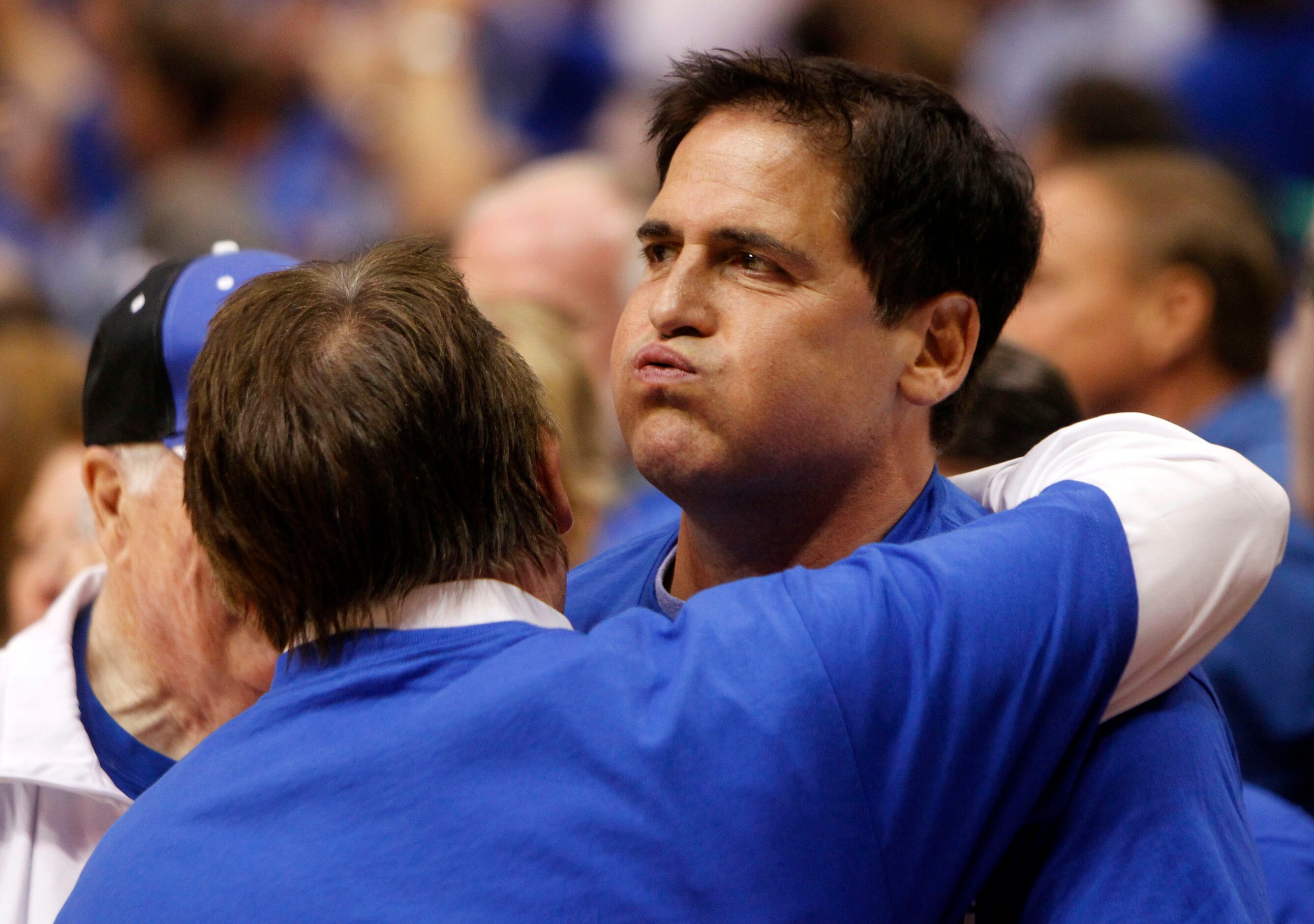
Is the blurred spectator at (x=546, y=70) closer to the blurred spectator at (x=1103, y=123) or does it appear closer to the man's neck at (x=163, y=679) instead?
the blurred spectator at (x=1103, y=123)

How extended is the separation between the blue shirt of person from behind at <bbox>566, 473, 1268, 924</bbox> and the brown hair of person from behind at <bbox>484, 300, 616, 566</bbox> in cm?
170

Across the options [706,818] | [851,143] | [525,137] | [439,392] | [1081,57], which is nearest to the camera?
[706,818]

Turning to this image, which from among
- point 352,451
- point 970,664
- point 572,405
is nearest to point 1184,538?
point 970,664

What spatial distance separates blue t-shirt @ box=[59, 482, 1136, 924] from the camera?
4.49ft

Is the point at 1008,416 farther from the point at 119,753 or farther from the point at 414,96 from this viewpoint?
the point at 414,96

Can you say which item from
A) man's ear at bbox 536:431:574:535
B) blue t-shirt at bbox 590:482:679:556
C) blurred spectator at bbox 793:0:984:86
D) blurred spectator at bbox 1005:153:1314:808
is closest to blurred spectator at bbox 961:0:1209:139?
blurred spectator at bbox 793:0:984:86

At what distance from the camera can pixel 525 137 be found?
5957 mm

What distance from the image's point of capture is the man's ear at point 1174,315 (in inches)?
140

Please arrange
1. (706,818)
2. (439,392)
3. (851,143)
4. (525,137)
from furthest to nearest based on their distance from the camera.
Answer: (525,137)
(851,143)
(439,392)
(706,818)

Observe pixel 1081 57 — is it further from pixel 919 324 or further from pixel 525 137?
pixel 919 324

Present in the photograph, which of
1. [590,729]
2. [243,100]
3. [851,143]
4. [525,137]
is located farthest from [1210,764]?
[243,100]

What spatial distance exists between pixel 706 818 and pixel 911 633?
0.26 metres

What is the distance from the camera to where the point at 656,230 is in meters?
1.85

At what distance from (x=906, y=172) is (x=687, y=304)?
307 mm
